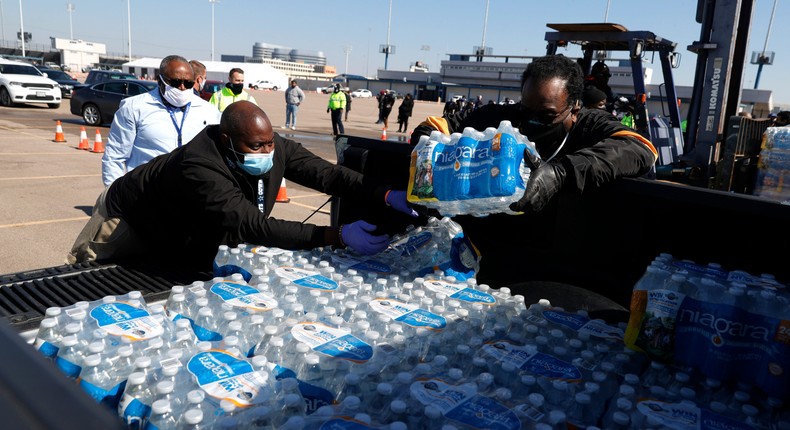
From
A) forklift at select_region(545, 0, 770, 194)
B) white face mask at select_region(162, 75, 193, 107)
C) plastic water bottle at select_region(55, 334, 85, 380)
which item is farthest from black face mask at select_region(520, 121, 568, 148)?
forklift at select_region(545, 0, 770, 194)

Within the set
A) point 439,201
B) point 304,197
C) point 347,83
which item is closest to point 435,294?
point 439,201

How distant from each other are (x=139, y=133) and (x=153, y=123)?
157 millimetres

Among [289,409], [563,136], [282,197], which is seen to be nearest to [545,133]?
[563,136]

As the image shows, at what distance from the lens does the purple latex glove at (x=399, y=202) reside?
367 centimetres

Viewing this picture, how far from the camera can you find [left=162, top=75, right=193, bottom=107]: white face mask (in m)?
5.39

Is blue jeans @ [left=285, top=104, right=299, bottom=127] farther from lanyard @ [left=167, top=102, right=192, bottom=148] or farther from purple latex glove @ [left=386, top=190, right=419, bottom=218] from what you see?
purple latex glove @ [left=386, top=190, right=419, bottom=218]

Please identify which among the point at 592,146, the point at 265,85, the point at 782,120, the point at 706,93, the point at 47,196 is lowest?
the point at 47,196

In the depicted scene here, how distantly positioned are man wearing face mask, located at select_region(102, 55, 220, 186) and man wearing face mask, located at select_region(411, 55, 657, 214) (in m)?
2.83

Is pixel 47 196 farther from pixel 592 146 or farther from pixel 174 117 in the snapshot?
pixel 592 146

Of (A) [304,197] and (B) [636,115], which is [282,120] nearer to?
(A) [304,197]

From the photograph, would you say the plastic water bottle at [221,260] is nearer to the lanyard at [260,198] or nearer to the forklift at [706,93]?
the lanyard at [260,198]

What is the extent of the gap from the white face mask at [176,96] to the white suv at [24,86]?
886 inches

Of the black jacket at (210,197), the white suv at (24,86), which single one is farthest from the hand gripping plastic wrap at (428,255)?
the white suv at (24,86)

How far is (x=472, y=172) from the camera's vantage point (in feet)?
8.87
